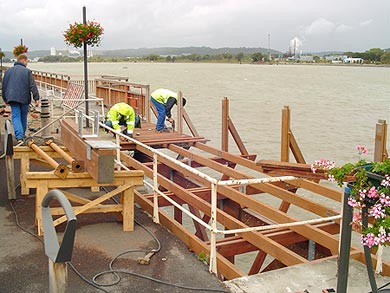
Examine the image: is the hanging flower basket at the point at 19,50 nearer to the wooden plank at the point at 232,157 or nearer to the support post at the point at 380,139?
the wooden plank at the point at 232,157

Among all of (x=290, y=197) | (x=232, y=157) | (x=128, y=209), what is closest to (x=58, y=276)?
(x=128, y=209)

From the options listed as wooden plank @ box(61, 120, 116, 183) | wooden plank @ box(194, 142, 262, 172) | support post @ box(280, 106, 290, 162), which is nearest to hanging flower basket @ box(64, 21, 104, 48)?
wooden plank @ box(194, 142, 262, 172)

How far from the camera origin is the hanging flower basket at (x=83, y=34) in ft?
37.8

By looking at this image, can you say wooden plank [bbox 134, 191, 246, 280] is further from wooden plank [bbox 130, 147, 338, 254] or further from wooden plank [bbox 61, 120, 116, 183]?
wooden plank [bbox 61, 120, 116, 183]

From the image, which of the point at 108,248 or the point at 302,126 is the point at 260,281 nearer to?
the point at 108,248

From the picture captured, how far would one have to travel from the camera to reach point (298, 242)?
641 centimetres

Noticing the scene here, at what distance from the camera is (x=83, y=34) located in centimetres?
1151

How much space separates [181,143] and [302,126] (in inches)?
596

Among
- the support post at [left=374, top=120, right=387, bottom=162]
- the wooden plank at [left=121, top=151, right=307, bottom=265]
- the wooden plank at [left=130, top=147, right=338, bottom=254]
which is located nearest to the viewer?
the wooden plank at [left=121, top=151, right=307, bottom=265]

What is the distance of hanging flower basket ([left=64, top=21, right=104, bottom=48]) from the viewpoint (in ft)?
37.8

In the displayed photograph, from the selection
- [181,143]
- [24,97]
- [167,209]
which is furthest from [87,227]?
[167,209]

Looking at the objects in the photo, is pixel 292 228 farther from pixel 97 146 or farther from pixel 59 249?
pixel 59 249

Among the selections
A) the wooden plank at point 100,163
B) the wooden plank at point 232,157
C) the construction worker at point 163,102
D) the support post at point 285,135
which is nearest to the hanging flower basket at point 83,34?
the construction worker at point 163,102

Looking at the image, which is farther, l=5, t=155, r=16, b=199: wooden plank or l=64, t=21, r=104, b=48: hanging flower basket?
l=64, t=21, r=104, b=48: hanging flower basket
